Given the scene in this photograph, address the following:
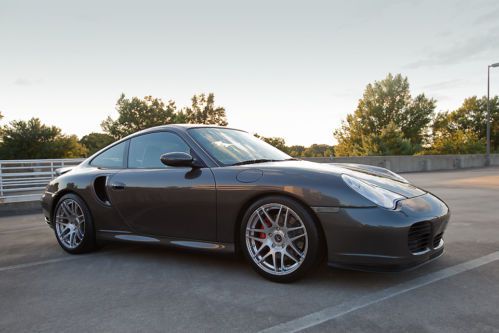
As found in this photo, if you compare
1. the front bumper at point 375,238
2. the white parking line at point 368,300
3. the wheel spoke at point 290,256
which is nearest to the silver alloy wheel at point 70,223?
the wheel spoke at point 290,256

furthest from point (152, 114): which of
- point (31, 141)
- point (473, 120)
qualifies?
point (473, 120)

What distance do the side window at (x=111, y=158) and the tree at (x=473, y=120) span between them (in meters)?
63.7

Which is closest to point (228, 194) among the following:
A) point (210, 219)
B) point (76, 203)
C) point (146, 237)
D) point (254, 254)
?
point (210, 219)

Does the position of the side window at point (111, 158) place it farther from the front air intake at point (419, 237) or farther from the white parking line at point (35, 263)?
the front air intake at point (419, 237)

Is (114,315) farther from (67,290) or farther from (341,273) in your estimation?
(341,273)

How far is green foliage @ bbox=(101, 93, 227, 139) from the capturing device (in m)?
68.6

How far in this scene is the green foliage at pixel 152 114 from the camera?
68.6 metres

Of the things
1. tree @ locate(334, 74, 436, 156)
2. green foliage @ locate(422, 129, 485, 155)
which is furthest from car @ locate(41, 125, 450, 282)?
tree @ locate(334, 74, 436, 156)

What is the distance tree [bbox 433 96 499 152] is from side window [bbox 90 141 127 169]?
63710mm

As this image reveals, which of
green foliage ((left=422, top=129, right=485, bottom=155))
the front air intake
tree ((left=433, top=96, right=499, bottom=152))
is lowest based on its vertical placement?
the front air intake

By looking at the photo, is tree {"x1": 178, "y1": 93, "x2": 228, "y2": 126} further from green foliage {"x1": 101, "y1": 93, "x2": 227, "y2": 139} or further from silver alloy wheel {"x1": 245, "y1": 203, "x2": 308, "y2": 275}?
silver alloy wheel {"x1": 245, "y1": 203, "x2": 308, "y2": 275}

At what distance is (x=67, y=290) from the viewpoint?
3.35m

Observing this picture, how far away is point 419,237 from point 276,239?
1064mm

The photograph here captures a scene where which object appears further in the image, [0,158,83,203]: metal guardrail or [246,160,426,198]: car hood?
[0,158,83,203]: metal guardrail
